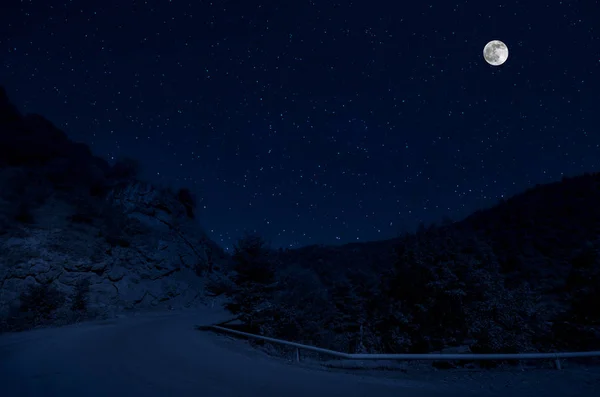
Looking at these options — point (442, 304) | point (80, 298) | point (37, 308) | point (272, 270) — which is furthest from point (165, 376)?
point (80, 298)

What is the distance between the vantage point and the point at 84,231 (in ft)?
119

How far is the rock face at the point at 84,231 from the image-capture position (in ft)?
97.3

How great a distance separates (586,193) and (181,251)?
3179 inches

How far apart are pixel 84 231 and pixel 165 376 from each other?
3617cm

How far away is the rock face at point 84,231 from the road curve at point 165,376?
66.0 ft

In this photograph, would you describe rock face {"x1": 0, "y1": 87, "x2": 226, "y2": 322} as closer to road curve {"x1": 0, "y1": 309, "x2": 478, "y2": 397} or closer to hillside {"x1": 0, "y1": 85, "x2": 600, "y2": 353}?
hillside {"x1": 0, "y1": 85, "x2": 600, "y2": 353}

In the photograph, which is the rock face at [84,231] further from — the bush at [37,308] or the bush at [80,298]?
the bush at [37,308]

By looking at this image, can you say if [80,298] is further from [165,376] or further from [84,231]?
[165,376]

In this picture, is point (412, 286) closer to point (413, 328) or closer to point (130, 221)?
point (413, 328)

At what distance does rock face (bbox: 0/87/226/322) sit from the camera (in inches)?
1168

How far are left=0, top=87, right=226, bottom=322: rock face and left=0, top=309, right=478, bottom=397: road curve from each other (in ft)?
66.0

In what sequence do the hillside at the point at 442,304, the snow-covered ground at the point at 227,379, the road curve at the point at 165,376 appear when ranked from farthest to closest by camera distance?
the hillside at the point at 442,304 < the road curve at the point at 165,376 < the snow-covered ground at the point at 227,379

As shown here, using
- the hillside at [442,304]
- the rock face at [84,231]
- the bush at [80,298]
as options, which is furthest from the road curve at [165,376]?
the rock face at [84,231]

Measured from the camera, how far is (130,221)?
44750 millimetres
